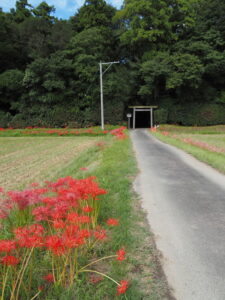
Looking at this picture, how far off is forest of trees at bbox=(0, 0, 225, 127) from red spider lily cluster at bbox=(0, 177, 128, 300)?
24.4 meters

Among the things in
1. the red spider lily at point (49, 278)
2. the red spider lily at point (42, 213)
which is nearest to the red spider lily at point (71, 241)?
the red spider lily at point (49, 278)

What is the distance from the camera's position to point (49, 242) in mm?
1604

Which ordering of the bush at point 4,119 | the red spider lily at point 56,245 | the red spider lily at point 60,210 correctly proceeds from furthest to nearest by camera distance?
the bush at point 4,119, the red spider lily at point 60,210, the red spider lily at point 56,245

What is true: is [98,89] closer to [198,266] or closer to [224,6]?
[224,6]

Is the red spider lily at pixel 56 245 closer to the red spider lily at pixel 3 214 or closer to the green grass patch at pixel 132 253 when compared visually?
the green grass patch at pixel 132 253

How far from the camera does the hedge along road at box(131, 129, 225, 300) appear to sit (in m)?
1.90

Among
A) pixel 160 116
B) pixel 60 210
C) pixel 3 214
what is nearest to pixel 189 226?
pixel 60 210

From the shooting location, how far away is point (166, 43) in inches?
1180

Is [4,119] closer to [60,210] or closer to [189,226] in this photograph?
[60,210]

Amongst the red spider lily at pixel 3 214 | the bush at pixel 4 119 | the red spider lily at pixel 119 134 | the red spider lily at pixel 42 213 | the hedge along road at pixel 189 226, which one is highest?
the bush at pixel 4 119

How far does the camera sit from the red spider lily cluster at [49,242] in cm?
166

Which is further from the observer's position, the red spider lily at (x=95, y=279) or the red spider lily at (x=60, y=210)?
the red spider lily at (x=60, y=210)

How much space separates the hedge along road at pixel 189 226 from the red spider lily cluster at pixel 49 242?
585mm

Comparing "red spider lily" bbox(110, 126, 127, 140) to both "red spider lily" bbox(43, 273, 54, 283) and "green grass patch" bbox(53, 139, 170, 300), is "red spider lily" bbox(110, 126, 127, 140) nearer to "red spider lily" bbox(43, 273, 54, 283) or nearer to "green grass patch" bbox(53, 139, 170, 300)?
"green grass patch" bbox(53, 139, 170, 300)
